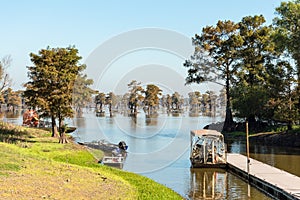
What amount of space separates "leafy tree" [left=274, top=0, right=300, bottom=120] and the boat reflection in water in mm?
18544

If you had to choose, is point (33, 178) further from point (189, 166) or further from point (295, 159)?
point (295, 159)

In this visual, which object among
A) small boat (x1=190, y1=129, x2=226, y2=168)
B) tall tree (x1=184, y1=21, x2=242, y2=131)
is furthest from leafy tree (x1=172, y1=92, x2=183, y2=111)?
small boat (x1=190, y1=129, x2=226, y2=168)

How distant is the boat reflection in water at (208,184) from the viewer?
66.7 feet

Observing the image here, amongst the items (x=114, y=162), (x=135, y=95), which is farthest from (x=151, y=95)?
(x=114, y=162)

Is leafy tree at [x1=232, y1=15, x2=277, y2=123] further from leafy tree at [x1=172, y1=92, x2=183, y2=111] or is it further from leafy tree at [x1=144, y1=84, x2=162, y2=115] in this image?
leafy tree at [x1=172, y1=92, x2=183, y2=111]

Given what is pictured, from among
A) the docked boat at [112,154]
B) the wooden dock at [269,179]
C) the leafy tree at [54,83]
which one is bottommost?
the wooden dock at [269,179]

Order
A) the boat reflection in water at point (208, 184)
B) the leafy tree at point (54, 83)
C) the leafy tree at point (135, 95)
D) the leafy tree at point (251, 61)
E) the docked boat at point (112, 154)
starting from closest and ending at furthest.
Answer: the boat reflection in water at point (208, 184) < the docked boat at point (112, 154) < the leafy tree at point (54, 83) < the leafy tree at point (251, 61) < the leafy tree at point (135, 95)

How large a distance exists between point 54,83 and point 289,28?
78.9 ft

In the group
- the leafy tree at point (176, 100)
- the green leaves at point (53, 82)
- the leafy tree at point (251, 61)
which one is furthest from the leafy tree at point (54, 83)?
Answer: the leafy tree at point (176, 100)

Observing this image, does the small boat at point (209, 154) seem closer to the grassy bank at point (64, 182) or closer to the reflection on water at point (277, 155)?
the reflection on water at point (277, 155)

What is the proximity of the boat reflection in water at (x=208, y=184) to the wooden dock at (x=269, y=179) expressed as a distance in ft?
3.83

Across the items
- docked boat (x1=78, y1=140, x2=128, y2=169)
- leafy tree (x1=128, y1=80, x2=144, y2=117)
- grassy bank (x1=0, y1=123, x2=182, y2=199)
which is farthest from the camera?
leafy tree (x1=128, y1=80, x2=144, y2=117)

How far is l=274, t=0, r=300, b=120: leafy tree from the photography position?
39.6 m

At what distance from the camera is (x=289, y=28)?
133 feet
